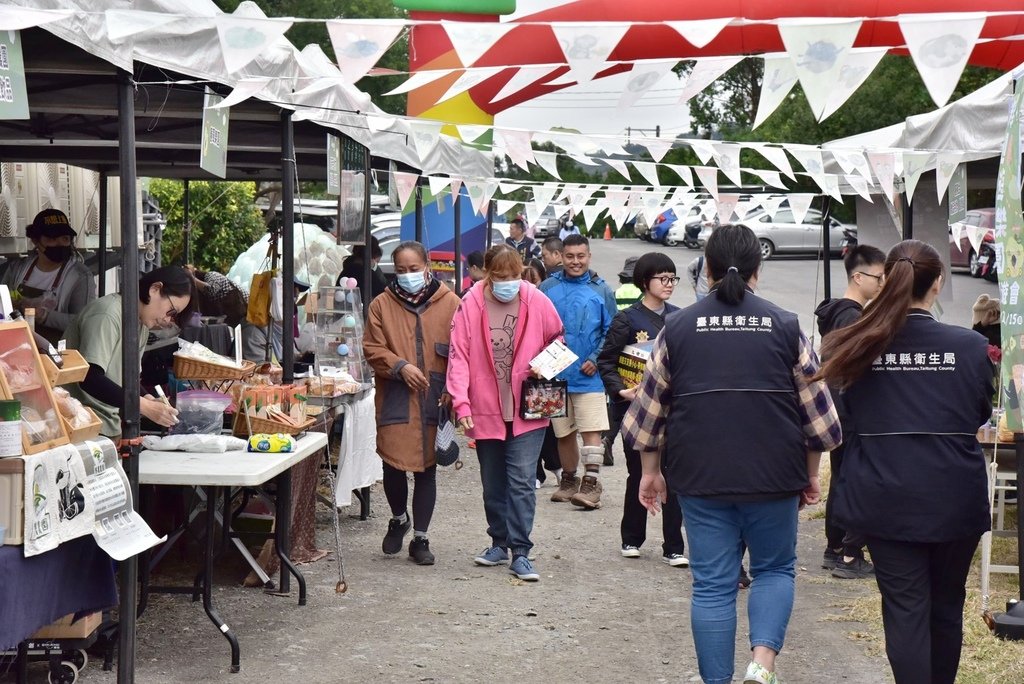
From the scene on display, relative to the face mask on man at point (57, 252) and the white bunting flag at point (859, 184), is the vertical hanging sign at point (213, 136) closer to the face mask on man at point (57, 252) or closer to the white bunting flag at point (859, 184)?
the face mask on man at point (57, 252)

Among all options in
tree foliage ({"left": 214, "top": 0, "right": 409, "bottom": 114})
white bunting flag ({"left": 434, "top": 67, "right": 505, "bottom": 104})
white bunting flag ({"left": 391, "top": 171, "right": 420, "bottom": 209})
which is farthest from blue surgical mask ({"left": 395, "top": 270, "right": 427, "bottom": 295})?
tree foliage ({"left": 214, "top": 0, "right": 409, "bottom": 114})

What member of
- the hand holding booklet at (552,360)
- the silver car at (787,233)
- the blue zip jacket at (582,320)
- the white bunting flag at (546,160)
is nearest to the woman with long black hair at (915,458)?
the hand holding booklet at (552,360)

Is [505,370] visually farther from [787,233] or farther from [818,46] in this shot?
[787,233]

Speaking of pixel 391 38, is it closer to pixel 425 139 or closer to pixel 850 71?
pixel 850 71

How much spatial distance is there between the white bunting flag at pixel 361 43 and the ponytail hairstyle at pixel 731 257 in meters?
1.73

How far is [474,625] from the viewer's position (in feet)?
21.7

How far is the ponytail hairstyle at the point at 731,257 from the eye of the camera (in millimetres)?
4879

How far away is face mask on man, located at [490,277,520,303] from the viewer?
24.5ft

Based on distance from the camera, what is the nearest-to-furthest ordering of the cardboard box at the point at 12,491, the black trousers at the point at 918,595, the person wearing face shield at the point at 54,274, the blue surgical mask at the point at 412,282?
the cardboard box at the point at 12,491 < the black trousers at the point at 918,595 < the blue surgical mask at the point at 412,282 < the person wearing face shield at the point at 54,274

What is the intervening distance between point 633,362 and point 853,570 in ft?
6.09

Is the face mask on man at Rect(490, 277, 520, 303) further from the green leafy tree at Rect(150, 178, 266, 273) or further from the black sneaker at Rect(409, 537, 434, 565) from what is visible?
the green leafy tree at Rect(150, 178, 266, 273)

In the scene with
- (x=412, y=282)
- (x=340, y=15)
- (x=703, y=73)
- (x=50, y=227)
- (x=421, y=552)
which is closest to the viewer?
(x=703, y=73)

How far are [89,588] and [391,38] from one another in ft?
8.63

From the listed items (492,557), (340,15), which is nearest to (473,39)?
(492,557)
